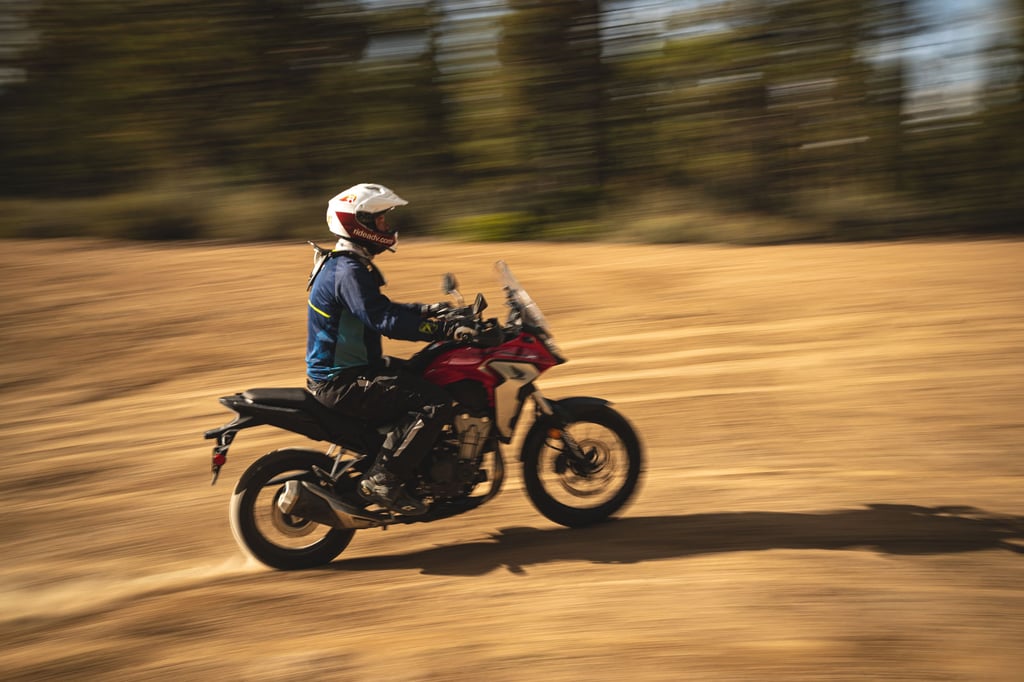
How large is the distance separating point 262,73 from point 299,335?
8.80m

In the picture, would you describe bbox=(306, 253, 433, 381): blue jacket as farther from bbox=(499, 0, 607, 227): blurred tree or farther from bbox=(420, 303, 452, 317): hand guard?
bbox=(499, 0, 607, 227): blurred tree

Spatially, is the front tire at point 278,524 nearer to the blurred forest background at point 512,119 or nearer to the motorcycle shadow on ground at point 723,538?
the motorcycle shadow on ground at point 723,538

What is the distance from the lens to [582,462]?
5715 mm

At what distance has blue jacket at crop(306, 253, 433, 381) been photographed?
5191 millimetres

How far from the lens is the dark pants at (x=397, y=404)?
538cm

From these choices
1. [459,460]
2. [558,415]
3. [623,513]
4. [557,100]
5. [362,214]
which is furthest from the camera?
[557,100]

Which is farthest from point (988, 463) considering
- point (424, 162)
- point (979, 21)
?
point (424, 162)

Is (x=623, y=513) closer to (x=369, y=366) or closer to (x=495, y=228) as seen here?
(x=369, y=366)

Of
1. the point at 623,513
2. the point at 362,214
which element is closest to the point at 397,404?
the point at 362,214

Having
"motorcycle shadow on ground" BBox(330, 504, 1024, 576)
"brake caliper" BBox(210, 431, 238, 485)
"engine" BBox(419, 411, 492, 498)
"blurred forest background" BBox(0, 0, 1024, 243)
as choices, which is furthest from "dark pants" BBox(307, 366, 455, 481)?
"blurred forest background" BBox(0, 0, 1024, 243)

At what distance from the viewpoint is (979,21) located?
595 inches

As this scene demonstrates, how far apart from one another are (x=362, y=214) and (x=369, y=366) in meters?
0.85

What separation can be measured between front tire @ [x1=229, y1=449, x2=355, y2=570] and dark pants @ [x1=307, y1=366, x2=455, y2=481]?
36 cm

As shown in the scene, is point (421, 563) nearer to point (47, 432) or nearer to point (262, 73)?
point (47, 432)
